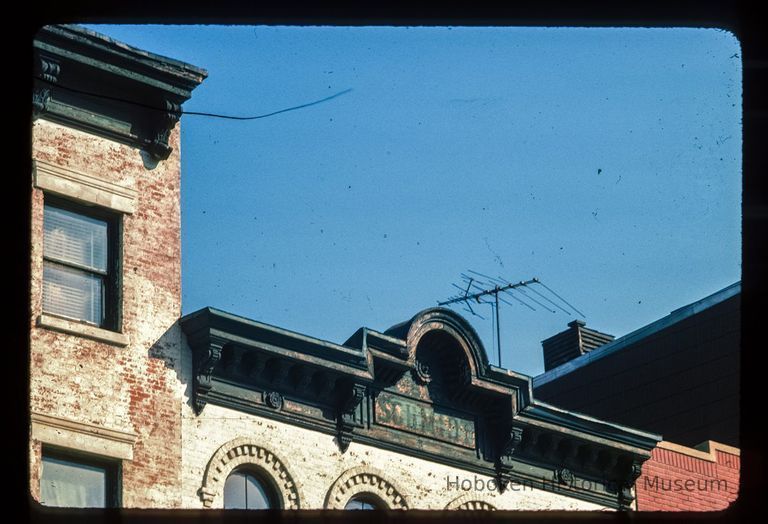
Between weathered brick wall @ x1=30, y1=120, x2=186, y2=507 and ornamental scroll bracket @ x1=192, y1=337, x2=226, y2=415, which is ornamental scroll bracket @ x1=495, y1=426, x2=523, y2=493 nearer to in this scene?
ornamental scroll bracket @ x1=192, y1=337, x2=226, y2=415

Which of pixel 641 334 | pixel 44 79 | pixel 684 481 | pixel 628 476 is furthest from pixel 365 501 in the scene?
pixel 641 334

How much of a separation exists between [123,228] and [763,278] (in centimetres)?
1570

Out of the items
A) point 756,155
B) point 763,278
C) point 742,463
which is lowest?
point 742,463

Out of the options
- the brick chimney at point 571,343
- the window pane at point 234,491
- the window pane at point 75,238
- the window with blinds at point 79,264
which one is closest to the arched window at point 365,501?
the window pane at point 234,491

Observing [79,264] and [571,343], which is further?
[571,343]

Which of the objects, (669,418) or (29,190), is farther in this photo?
(669,418)

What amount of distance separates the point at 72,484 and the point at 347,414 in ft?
15.0

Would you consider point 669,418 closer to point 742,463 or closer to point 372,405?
point 372,405

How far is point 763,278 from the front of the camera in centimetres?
355

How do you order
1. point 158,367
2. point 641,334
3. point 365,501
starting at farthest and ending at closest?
point 641,334
point 365,501
point 158,367

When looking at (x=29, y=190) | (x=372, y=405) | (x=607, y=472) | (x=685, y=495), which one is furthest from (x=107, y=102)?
(x=29, y=190)

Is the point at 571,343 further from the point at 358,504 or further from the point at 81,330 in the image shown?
the point at 81,330

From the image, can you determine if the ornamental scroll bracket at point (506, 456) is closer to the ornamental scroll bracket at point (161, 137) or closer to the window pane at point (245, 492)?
the window pane at point (245, 492)

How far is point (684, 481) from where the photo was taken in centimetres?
2539
